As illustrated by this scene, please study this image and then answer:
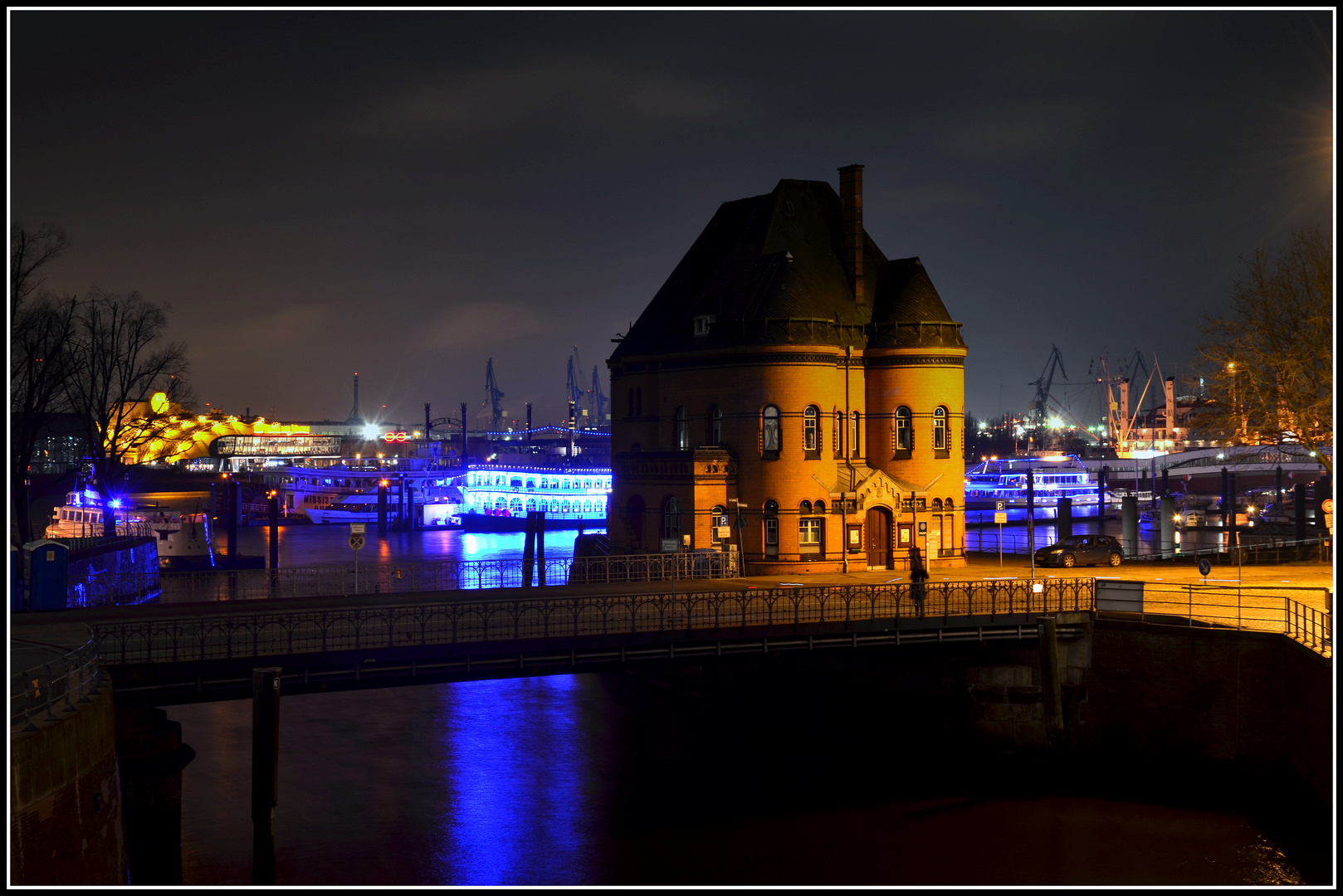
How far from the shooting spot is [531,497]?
148 meters

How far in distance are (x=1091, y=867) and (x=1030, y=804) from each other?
4.89m

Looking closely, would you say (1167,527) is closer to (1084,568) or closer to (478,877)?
(1084,568)

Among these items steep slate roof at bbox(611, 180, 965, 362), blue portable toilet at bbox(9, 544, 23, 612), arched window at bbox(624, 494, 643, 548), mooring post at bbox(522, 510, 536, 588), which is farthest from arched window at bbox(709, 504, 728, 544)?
blue portable toilet at bbox(9, 544, 23, 612)

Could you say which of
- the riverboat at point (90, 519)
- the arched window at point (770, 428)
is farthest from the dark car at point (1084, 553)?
the riverboat at point (90, 519)

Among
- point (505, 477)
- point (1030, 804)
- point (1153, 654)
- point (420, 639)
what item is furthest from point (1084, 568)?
point (505, 477)

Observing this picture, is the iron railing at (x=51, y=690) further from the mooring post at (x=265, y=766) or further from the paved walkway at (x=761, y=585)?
the paved walkway at (x=761, y=585)

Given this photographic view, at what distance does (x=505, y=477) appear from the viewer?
153m

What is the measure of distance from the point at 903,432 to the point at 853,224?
398 inches

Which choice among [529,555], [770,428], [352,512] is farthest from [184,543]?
[352,512]

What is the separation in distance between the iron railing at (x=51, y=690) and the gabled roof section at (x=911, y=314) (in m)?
38.5

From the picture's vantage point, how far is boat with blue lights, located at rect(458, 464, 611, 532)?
141 metres

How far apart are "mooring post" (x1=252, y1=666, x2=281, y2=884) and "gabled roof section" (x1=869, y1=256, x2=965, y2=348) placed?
34652 mm

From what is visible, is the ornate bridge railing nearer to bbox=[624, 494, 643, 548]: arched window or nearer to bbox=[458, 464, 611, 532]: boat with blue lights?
bbox=[624, 494, 643, 548]: arched window

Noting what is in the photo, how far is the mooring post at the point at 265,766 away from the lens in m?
27.8
